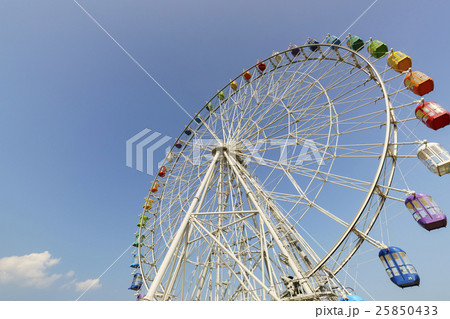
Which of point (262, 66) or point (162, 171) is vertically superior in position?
point (262, 66)

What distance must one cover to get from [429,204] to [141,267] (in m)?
15.4

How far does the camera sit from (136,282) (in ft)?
49.3

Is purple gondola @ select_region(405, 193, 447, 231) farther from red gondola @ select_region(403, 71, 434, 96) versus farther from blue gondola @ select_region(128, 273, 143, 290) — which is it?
blue gondola @ select_region(128, 273, 143, 290)

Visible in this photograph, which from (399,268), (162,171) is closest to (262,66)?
(162,171)

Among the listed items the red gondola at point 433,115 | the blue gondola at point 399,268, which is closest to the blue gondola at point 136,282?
the blue gondola at point 399,268

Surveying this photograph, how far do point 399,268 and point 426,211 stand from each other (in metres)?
1.87

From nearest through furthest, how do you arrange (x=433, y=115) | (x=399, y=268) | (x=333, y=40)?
(x=399, y=268), (x=433, y=115), (x=333, y=40)

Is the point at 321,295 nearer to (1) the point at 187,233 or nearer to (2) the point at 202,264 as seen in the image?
(1) the point at 187,233

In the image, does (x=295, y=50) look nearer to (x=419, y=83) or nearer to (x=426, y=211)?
(x=419, y=83)

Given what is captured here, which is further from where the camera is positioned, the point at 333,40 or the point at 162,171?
the point at 162,171

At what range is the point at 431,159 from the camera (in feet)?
22.0

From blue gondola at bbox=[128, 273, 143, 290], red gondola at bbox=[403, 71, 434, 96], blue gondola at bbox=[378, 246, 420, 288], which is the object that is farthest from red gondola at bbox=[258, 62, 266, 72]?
blue gondola at bbox=[128, 273, 143, 290]

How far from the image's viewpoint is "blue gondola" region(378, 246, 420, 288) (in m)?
6.00
